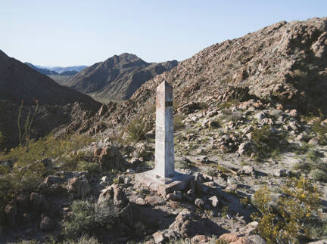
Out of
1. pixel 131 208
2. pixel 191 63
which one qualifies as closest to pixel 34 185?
pixel 131 208

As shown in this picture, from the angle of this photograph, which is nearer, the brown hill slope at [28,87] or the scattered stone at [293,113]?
the scattered stone at [293,113]

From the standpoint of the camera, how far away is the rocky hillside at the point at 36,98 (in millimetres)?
30219

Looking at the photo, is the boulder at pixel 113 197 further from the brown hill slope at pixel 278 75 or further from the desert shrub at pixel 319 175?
the brown hill slope at pixel 278 75

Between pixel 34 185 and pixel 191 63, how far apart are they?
76.3 ft

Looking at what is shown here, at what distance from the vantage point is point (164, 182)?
17.6 ft

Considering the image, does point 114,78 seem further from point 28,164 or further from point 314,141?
point 28,164

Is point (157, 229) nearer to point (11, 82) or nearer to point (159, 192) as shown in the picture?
point (159, 192)

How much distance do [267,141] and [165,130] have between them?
16.4ft

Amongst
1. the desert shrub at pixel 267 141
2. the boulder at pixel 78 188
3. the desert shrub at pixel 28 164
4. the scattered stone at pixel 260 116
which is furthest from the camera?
the scattered stone at pixel 260 116

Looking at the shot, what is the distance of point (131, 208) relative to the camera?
4.52 metres

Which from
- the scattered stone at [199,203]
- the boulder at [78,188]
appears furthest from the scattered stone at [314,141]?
the boulder at [78,188]

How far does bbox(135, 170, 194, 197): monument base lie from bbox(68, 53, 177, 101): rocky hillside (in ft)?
195

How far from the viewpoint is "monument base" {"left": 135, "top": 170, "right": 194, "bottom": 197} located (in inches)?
208

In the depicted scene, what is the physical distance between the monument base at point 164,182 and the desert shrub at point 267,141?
362cm
